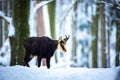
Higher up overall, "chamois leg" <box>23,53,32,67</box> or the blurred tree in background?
the blurred tree in background

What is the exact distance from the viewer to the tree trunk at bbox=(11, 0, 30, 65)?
4035mm

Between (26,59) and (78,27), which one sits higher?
(78,27)

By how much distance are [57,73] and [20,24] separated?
590 mm

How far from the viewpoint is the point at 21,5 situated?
4074 millimetres

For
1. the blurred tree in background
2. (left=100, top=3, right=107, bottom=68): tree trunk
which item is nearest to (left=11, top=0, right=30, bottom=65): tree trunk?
the blurred tree in background

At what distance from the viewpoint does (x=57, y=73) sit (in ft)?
13.0

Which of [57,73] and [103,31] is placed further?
A: [103,31]

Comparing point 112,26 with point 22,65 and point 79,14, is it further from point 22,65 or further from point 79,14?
point 22,65

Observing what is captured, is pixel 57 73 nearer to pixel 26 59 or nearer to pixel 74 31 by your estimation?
pixel 26 59

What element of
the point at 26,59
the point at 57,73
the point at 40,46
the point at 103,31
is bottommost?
the point at 57,73

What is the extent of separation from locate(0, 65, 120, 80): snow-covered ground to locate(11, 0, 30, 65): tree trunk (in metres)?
0.13

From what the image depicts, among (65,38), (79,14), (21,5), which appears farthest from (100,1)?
(21,5)

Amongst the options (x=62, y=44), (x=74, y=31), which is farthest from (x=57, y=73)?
(x=74, y=31)

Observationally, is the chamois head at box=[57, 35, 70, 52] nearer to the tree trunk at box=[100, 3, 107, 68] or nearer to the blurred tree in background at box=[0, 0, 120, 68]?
the blurred tree in background at box=[0, 0, 120, 68]
